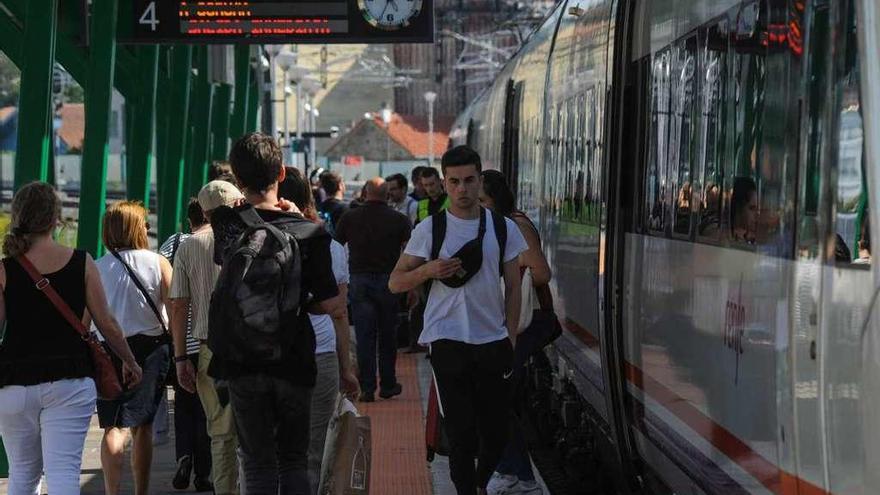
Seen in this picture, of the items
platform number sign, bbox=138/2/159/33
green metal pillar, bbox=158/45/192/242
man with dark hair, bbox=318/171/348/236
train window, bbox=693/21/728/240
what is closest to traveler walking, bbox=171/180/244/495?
train window, bbox=693/21/728/240

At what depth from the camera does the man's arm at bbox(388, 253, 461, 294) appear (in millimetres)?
7820

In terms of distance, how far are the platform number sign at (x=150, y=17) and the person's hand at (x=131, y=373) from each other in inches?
273

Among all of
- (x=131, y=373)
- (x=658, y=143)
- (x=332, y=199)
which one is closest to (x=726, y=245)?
(x=658, y=143)

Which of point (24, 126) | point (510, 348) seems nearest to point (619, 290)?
point (510, 348)

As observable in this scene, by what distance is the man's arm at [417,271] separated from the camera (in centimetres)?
782

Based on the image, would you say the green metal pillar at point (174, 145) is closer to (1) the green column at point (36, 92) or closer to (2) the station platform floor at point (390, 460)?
(2) the station platform floor at point (390, 460)

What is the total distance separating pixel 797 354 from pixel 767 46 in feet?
3.20

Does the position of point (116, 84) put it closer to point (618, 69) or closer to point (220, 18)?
point (220, 18)

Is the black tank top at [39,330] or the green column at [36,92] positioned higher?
the green column at [36,92]

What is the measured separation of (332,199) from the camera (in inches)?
708

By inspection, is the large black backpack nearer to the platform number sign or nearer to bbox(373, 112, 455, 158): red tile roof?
the platform number sign

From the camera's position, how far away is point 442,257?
7945 mm

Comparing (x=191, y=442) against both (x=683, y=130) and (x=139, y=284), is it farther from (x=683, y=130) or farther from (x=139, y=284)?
(x=683, y=130)

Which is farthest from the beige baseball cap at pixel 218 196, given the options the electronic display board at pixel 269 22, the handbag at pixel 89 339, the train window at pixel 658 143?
the electronic display board at pixel 269 22
